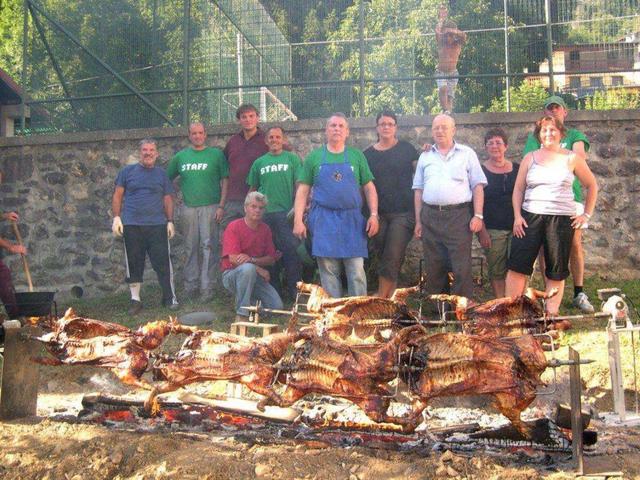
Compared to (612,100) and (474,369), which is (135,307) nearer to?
(474,369)

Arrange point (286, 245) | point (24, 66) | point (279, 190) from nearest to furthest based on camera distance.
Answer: point (286, 245) < point (279, 190) < point (24, 66)

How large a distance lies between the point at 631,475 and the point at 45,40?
10806mm

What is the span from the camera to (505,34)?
34.4 feet

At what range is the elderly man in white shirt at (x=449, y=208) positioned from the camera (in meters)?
7.21

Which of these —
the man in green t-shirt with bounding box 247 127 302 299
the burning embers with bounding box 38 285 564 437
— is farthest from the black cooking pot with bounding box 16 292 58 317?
the burning embers with bounding box 38 285 564 437

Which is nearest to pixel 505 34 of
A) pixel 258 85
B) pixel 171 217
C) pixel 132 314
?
pixel 258 85

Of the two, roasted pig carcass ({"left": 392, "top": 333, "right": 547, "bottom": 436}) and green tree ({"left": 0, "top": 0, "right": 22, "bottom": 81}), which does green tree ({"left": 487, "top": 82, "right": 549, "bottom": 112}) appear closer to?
roasted pig carcass ({"left": 392, "top": 333, "right": 547, "bottom": 436})

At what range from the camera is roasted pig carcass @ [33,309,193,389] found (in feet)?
16.4

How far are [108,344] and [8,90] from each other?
17.9 metres

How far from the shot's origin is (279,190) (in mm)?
8781

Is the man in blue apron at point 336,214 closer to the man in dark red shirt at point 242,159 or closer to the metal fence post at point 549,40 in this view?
the man in dark red shirt at point 242,159

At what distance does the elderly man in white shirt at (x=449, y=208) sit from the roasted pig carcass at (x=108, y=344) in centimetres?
308

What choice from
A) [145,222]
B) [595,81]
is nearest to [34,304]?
[145,222]

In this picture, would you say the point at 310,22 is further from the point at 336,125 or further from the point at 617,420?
the point at 617,420
